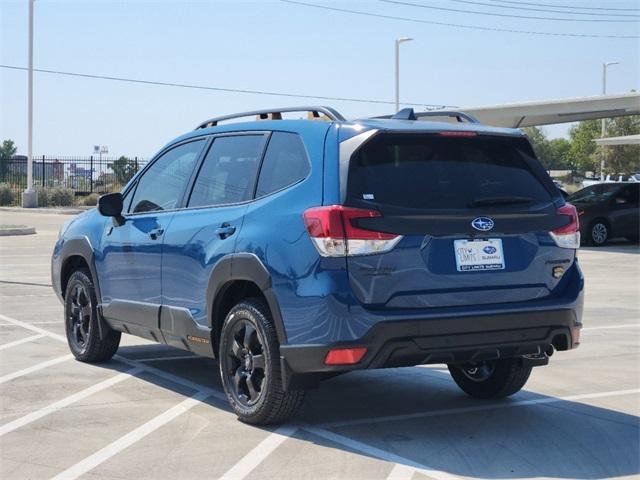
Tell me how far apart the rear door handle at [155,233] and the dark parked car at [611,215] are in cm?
1841

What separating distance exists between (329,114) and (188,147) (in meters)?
1.59

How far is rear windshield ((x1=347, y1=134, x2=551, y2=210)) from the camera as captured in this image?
5.90m

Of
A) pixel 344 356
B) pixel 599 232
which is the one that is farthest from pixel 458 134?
pixel 599 232

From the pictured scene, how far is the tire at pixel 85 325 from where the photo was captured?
27.9 ft

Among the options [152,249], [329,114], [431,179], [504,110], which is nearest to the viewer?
[431,179]

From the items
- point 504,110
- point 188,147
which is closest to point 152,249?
point 188,147

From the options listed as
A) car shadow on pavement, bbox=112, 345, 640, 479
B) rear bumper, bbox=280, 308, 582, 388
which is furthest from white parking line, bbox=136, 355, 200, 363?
rear bumper, bbox=280, 308, 582, 388

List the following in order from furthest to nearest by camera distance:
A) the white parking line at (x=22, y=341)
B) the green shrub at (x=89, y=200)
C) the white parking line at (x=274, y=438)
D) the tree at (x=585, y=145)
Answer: the tree at (x=585, y=145) < the green shrub at (x=89, y=200) < the white parking line at (x=22, y=341) < the white parking line at (x=274, y=438)

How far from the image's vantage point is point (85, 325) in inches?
342

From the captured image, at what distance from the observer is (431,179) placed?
19.8ft

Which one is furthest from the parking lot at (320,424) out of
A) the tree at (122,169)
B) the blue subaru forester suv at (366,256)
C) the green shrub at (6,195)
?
the tree at (122,169)

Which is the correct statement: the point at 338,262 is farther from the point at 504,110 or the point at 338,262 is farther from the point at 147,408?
the point at 504,110

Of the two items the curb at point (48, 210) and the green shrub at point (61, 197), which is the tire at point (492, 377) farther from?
the green shrub at point (61, 197)

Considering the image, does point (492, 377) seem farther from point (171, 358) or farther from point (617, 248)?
point (617, 248)
